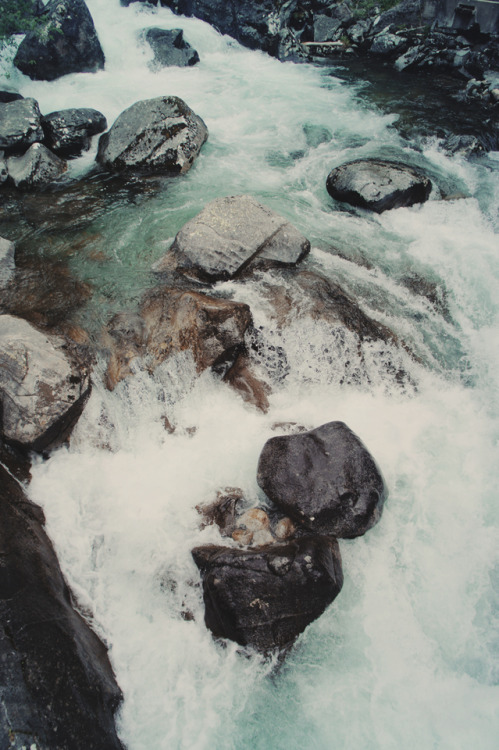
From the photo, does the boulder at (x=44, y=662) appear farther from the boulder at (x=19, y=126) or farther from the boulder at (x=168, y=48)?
the boulder at (x=168, y=48)

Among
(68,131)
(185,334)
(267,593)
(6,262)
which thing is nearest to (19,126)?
(68,131)

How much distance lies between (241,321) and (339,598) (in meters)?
3.03

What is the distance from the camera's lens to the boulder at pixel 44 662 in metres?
2.64

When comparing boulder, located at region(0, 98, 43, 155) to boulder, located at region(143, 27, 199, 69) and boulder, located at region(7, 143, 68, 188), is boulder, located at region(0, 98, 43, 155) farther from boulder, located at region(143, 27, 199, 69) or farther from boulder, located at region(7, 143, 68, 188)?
boulder, located at region(143, 27, 199, 69)

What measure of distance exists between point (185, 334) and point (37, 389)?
164 cm

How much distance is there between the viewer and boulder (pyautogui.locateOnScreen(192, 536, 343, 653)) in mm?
3537

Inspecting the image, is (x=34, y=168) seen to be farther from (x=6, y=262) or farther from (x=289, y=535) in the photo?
(x=289, y=535)

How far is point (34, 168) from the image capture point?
307 inches

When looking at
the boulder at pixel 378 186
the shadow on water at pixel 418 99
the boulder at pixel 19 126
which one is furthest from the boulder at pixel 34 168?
the shadow on water at pixel 418 99

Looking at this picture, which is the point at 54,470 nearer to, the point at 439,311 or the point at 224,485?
the point at 224,485

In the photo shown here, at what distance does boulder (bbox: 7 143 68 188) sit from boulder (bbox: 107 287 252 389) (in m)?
4.24

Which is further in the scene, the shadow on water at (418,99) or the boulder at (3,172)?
the shadow on water at (418,99)

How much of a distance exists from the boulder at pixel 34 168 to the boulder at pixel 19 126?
0.17 m

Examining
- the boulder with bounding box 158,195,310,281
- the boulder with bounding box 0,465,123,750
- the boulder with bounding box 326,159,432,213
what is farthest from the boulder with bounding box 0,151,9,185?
the boulder with bounding box 0,465,123,750
